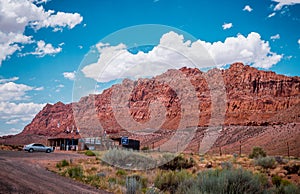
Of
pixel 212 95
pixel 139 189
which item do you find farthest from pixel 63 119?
pixel 139 189

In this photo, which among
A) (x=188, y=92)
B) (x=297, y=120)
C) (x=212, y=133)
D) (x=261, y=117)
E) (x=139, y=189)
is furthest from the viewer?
(x=188, y=92)

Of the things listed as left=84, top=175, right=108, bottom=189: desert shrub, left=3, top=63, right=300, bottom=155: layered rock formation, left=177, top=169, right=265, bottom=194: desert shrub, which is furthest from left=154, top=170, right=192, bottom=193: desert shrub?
left=3, top=63, right=300, bottom=155: layered rock formation

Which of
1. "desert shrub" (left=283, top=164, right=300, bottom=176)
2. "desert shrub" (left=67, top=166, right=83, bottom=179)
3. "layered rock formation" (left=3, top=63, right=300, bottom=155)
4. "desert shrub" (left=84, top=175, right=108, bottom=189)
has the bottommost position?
"desert shrub" (left=283, top=164, right=300, bottom=176)

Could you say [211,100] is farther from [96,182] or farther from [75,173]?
[96,182]

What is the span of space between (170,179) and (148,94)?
382 feet

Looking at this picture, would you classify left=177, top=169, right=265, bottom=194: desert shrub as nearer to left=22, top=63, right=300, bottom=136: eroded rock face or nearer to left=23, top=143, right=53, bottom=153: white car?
left=23, top=143, right=53, bottom=153: white car

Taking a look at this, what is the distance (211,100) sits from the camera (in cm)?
10556

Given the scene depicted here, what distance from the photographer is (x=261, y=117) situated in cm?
8488

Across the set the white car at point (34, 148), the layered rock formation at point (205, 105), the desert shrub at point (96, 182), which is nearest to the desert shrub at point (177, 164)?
the desert shrub at point (96, 182)

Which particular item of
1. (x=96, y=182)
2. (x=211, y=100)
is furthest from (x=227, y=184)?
(x=211, y=100)

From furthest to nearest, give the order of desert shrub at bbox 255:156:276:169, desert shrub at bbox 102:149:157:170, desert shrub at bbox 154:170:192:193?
desert shrub at bbox 255:156:276:169
desert shrub at bbox 102:149:157:170
desert shrub at bbox 154:170:192:193

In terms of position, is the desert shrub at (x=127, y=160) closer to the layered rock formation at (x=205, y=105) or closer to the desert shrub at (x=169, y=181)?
the desert shrub at (x=169, y=181)

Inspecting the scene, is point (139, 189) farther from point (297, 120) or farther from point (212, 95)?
point (212, 95)

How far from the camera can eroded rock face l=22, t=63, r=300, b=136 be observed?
90.9 m
